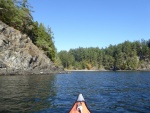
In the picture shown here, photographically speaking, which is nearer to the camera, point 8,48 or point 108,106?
point 108,106

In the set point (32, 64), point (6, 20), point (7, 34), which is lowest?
point (32, 64)

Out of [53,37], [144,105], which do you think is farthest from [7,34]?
[144,105]

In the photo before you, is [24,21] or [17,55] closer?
[17,55]

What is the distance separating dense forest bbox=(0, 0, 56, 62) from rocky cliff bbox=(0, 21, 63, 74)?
7.69 meters

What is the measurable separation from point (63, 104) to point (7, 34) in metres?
61.0

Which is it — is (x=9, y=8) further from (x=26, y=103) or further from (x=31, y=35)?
(x=26, y=103)

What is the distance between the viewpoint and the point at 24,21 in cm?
10306

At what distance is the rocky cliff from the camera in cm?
7681

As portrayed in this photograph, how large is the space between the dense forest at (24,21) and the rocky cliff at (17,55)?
25.2 ft

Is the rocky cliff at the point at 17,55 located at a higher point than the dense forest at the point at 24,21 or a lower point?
lower

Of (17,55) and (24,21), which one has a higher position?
(24,21)

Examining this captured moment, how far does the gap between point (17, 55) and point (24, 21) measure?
24.8 meters

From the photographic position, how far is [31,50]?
305 feet

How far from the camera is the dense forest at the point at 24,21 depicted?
89.2m
